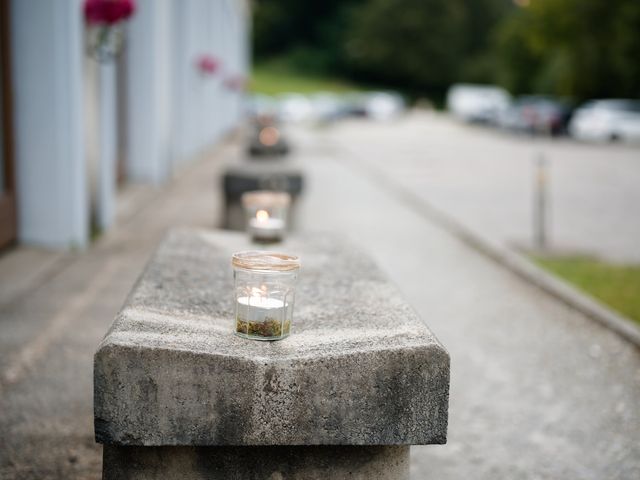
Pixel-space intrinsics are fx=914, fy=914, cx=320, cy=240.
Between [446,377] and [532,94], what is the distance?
62038 mm

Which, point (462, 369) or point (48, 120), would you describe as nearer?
point (462, 369)

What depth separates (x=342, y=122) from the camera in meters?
54.3

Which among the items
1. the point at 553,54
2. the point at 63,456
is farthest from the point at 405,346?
the point at 553,54

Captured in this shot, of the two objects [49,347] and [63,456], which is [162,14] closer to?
[49,347]

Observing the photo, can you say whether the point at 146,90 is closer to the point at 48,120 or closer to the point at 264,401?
the point at 48,120

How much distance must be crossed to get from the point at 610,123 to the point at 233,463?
33227 mm

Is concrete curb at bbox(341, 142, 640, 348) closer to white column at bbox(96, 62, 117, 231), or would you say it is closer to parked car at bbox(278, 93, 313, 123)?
white column at bbox(96, 62, 117, 231)

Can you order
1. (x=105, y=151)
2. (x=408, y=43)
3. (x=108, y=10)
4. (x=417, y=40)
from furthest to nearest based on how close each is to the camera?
1. (x=408, y=43)
2. (x=417, y=40)
3. (x=105, y=151)
4. (x=108, y=10)

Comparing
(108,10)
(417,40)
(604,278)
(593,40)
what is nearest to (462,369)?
(604,278)

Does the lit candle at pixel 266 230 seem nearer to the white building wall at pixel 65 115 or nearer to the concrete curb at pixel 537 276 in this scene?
the concrete curb at pixel 537 276

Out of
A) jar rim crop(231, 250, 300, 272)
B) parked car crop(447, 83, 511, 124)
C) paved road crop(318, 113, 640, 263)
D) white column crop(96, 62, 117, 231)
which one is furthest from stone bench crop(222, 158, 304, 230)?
parked car crop(447, 83, 511, 124)

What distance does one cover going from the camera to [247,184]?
31.1 ft

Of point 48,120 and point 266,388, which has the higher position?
point 48,120

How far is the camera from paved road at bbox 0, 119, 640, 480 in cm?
418
